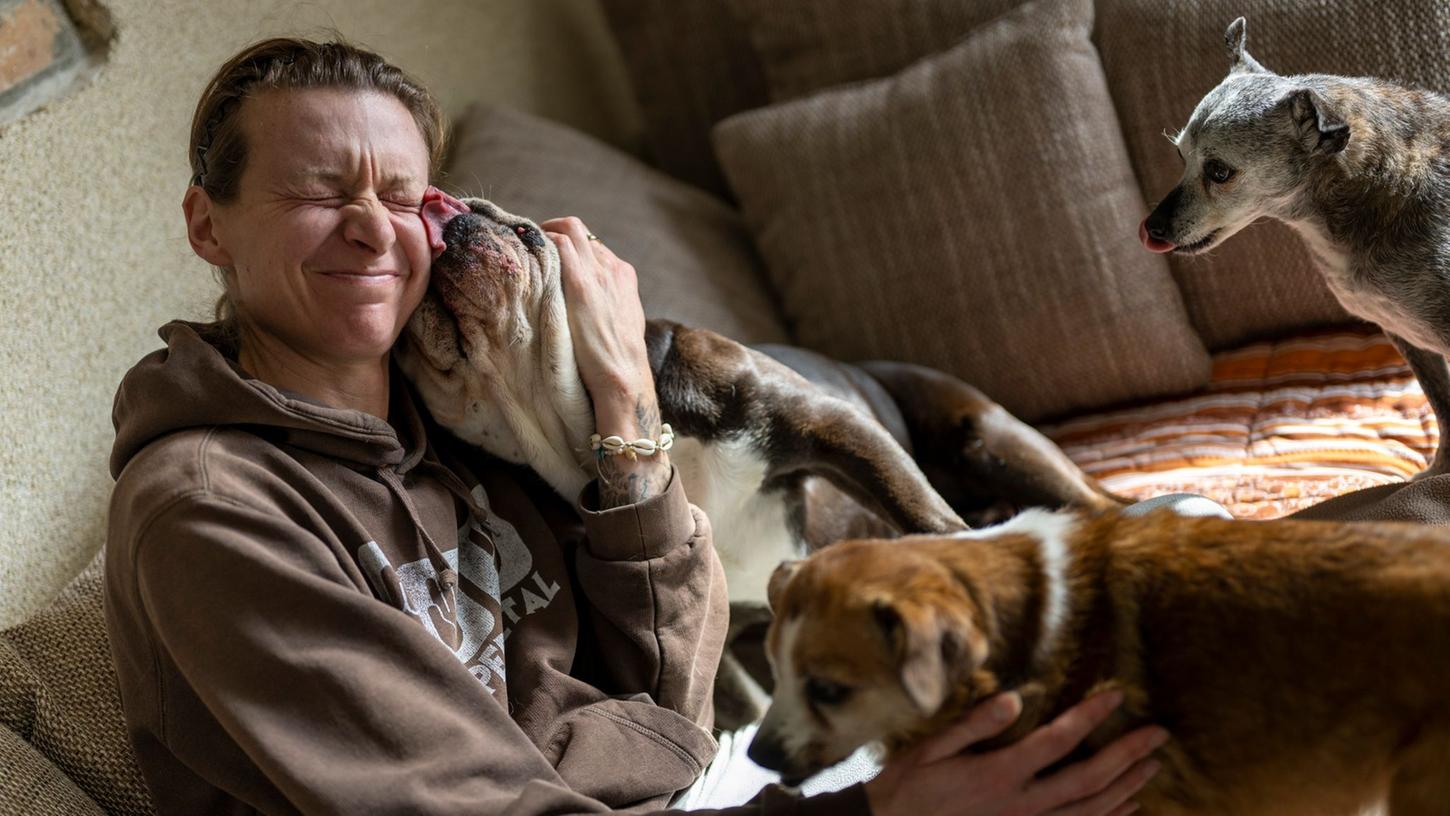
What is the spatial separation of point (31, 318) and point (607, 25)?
2.08 meters

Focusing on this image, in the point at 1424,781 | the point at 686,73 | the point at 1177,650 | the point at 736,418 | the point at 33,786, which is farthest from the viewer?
the point at 686,73

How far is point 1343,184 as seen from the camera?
180 centimetres

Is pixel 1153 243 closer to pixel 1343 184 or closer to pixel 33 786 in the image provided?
pixel 1343 184

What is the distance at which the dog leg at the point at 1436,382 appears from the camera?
198cm

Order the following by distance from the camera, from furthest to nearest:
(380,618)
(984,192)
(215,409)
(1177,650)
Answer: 1. (984,192)
2. (215,409)
3. (380,618)
4. (1177,650)

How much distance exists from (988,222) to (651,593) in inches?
55.2

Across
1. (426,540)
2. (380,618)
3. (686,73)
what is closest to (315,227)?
(426,540)

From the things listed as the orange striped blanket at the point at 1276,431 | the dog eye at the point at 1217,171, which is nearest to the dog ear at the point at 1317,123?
the dog eye at the point at 1217,171

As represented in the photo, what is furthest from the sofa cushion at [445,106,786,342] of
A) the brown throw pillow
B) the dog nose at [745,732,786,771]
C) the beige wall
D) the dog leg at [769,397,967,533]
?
the dog nose at [745,732,786,771]

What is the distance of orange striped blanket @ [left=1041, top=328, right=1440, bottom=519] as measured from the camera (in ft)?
7.20

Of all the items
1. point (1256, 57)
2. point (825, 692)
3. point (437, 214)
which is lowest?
point (825, 692)

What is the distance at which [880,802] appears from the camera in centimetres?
138

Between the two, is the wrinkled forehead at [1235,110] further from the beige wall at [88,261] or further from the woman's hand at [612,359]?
the beige wall at [88,261]

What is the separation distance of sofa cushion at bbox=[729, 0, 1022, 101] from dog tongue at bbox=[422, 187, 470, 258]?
155 centimetres
